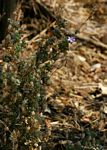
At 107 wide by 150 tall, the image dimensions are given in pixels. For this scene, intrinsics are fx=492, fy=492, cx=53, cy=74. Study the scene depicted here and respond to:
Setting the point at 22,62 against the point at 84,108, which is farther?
the point at 84,108

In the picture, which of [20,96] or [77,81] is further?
[77,81]

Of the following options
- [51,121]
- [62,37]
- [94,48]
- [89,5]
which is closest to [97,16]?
[89,5]

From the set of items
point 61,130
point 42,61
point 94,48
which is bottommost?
point 61,130

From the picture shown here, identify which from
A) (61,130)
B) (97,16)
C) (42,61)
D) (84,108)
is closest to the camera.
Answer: (42,61)

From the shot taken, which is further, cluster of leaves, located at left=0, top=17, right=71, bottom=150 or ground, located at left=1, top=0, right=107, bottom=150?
ground, located at left=1, top=0, right=107, bottom=150

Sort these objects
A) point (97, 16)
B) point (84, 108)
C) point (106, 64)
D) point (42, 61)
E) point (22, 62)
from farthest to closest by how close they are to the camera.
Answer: point (97, 16) → point (106, 64) → point (84, 108) → point (42, 61) → point (22, 62)

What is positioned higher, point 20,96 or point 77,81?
point 20,96

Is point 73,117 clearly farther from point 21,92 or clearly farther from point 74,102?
point 21,92

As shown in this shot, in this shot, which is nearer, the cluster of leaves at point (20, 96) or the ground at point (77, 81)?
the cluster of leaves at point (20, 96)
